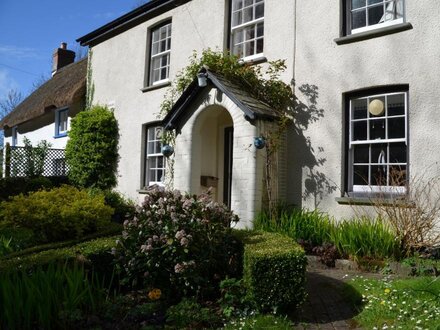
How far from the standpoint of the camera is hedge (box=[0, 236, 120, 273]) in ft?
15.8

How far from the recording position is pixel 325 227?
755 cm

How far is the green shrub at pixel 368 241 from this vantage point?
6.62 metres

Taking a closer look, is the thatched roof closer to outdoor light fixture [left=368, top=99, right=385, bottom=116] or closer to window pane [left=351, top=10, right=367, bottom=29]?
window pane [left=351, top=10, right=367, bottom=29]

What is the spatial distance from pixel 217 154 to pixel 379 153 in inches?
165

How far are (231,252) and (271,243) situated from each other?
57cm

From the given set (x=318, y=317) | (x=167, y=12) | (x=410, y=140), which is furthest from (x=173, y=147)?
(x=318, y=317)

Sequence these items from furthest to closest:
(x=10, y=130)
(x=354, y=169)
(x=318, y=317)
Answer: (x=10, y=130), (x=354, y=169), (x=318, y=317)

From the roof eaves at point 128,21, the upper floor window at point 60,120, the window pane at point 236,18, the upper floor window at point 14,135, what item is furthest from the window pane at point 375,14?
the upper floor window at point 14,135

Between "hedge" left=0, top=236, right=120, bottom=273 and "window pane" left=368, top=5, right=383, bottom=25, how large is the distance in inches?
252

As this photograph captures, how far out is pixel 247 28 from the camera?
33.8ft

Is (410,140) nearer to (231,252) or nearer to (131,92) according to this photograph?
(231,252)

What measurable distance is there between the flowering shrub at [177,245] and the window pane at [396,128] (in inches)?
157

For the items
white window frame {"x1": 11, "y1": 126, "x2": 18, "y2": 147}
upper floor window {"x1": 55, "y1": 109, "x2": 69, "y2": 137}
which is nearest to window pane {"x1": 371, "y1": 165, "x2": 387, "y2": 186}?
upper floor window {"x1": 55, "y1": 109, "x2": 69, "y2": 137}

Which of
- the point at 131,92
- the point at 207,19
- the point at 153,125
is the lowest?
the point at 153,125
